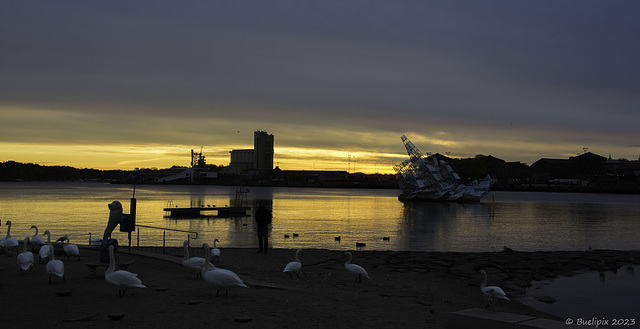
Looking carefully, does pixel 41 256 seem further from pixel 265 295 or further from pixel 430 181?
pixel 430 181

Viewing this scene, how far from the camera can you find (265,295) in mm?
12367

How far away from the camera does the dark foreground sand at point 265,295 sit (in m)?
10.1

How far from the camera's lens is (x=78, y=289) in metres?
12.6

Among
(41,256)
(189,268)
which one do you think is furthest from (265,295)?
(41,256)

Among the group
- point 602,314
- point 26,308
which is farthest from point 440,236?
point 26,308

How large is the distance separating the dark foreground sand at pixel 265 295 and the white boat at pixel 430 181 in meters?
76.1

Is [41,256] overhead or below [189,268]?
overhead

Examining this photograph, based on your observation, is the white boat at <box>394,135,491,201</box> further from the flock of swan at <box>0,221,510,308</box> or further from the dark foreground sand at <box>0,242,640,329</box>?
the flock of swan at <box>0,221,510,308</box>

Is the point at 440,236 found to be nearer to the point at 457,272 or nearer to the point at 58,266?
the point at 457,272

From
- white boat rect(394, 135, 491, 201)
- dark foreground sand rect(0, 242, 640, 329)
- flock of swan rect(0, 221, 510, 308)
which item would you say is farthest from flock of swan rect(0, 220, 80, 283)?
white boat rect(394, 135, 491, 201)

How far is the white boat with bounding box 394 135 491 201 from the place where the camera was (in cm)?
9738

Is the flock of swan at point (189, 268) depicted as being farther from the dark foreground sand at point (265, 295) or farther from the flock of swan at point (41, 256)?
the dark foreground sand at point (265, 295)

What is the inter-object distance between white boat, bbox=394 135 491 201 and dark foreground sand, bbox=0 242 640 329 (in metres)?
76.1

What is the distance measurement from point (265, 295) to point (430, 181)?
3631 inches
